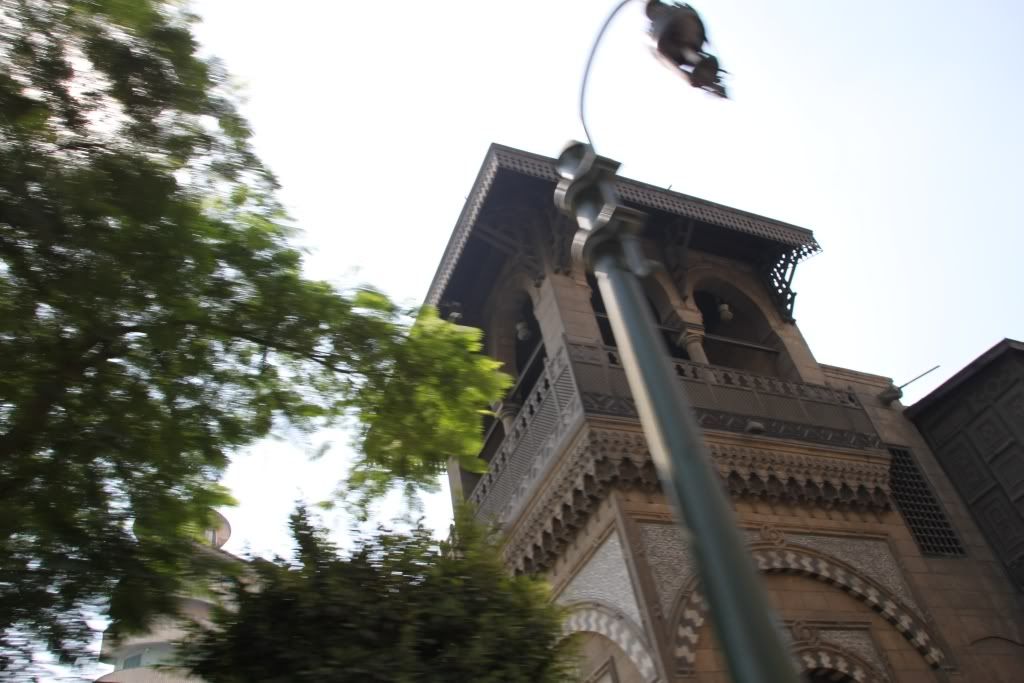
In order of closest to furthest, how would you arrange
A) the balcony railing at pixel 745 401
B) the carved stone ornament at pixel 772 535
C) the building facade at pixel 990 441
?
the carved stone ornament at pixel 772 535 < the balcony railing at pixel 745 401 < the building facade at pixel 990 441

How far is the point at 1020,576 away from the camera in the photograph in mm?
12422

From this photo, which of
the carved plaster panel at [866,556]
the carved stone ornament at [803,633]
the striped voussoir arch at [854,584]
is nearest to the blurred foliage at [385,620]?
the carved stone ornament at [803,633]

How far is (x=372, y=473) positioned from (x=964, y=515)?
1035 cm

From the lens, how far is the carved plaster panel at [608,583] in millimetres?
9336

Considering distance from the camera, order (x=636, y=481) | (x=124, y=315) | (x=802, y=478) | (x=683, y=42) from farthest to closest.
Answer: (x=802, y=478) < (x=636, y=481) < (x=124, y=315) < (x=683, y=42)

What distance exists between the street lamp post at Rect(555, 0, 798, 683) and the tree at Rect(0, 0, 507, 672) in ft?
10.1

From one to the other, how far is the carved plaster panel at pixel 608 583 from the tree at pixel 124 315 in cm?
356

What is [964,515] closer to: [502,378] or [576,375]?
[576,375]

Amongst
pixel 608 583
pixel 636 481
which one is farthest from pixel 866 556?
pixel 608 583

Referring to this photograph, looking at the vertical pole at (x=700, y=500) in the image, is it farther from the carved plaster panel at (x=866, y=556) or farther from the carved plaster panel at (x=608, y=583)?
the carved plaster panel at (x=866, y=556)

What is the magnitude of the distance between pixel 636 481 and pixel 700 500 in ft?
23.9

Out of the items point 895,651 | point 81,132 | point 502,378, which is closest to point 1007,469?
point 895,651

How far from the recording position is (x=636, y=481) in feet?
33.0

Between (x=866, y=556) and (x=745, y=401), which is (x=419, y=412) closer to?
(x=745, y=401)
